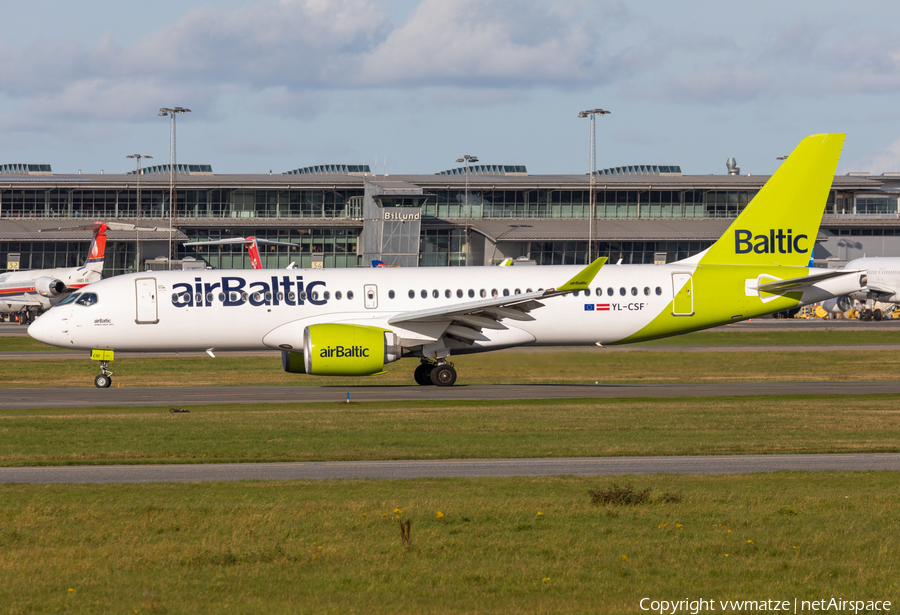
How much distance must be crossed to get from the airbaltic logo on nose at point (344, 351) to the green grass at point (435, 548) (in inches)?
551

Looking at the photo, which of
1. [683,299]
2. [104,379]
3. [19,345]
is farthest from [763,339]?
[19,345]

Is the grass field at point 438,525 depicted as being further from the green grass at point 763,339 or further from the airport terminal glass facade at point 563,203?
the airport terminal glass facade at point 563,203

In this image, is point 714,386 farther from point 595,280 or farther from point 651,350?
point 651,350

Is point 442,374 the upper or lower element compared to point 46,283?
lower

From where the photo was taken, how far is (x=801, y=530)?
11.0 metres

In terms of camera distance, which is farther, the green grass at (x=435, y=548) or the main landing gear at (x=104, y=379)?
the main landing gear at (x=104, y=379)

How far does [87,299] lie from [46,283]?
159ft

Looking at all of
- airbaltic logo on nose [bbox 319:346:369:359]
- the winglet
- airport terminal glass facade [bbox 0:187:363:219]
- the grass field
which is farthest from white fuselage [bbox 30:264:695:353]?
airport terminal glass facade [bbox 0:187:363:219]

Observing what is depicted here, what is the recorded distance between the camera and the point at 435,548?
33.7ft

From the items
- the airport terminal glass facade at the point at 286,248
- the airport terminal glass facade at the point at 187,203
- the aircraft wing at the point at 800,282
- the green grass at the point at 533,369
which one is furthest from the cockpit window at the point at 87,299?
the airport terminal glass facade at the point at 187,203

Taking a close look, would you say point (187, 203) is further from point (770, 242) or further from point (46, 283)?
point (770, 242)

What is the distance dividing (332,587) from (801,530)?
220 inches

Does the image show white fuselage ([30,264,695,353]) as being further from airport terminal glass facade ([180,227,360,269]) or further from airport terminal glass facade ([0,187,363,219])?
airport terminal glass facade ([0,187,363,219])

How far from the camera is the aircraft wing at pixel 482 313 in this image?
28391 mm
